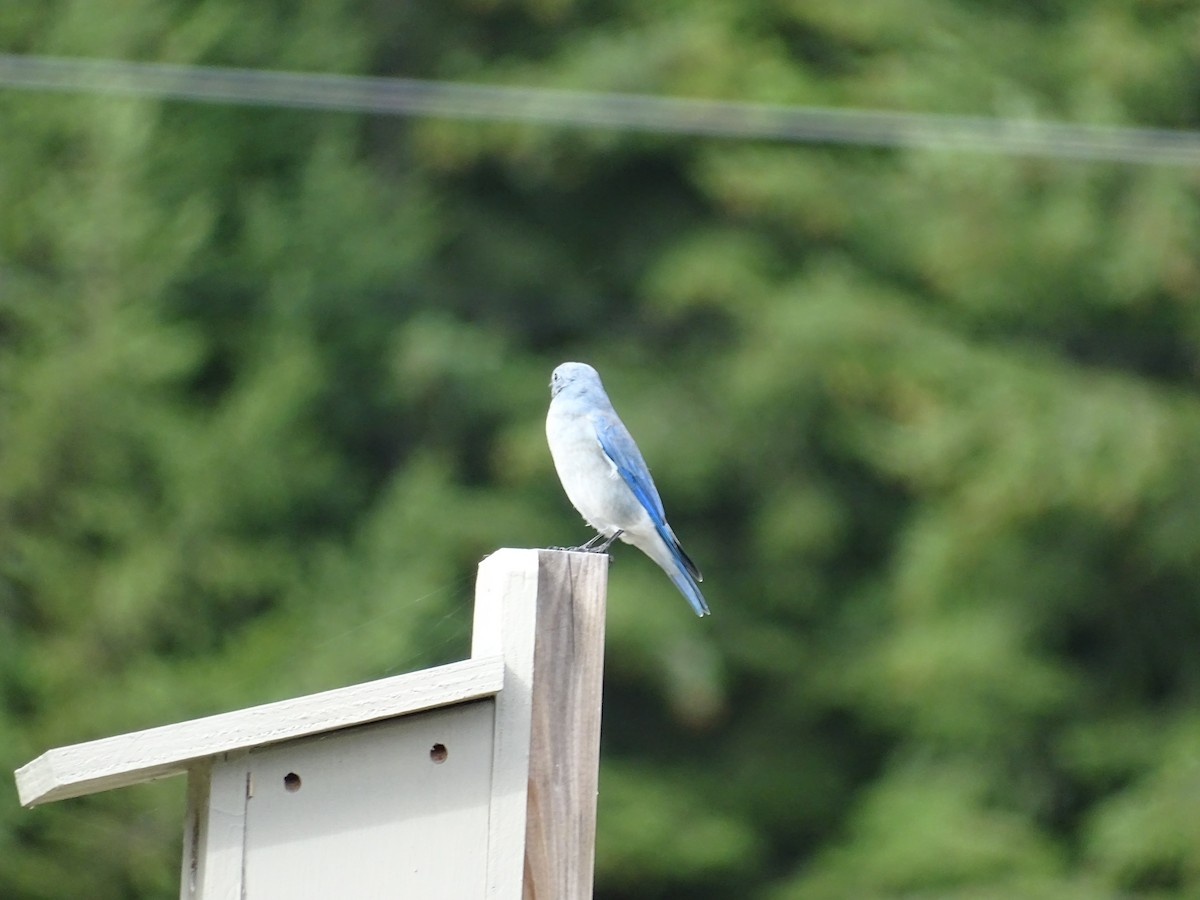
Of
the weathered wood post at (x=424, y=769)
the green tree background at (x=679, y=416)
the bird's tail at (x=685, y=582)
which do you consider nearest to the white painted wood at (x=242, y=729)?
the weathered wood post at (x=424, y=769)

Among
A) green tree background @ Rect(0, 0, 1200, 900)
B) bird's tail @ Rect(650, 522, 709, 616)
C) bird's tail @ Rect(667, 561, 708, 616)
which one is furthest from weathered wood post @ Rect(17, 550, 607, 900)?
green tree background @ Rect(0, 0, 1200, 900)

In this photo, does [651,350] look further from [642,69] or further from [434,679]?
[434,679]

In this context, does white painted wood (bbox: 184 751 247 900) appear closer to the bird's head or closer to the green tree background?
the bird's head

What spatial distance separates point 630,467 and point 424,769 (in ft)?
4.90

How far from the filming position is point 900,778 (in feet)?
30.0

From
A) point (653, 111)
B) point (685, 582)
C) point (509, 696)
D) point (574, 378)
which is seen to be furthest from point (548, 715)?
point (653, 111)

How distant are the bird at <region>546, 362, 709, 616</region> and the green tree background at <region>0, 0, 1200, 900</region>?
393 centimetres

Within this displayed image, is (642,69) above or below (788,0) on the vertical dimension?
below

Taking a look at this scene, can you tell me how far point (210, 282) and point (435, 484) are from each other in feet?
5.70

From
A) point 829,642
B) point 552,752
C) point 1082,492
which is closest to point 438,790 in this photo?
point 552,752

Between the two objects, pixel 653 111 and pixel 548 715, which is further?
pixel 653 111

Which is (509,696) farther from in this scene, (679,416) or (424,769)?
(679,416)

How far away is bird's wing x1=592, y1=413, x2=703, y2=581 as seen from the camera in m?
3.68

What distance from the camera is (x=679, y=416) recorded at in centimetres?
995
